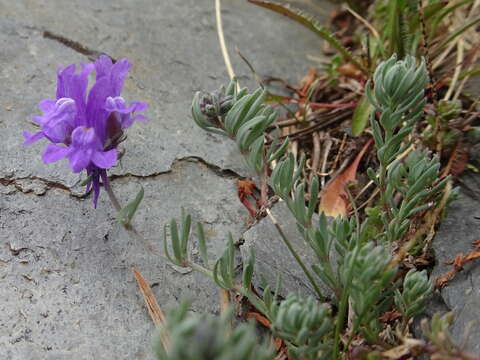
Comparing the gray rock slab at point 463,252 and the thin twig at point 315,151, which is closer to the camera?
the gray rock slab at point 463,252

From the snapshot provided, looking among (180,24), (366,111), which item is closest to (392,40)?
(366,111)

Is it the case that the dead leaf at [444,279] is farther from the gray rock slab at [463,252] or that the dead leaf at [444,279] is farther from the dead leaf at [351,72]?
the dead leaf at [351,72]

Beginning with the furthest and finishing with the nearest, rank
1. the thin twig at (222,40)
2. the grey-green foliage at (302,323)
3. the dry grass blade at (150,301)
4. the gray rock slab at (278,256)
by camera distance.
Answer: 1. the thin twig at (222,40)
2. the gray rock slab at (278,256)
3. the dry grass blade at (150,301)
4. the grey-green foliage at (302,323)

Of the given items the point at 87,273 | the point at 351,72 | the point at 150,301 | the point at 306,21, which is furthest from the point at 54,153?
the point at 351,72

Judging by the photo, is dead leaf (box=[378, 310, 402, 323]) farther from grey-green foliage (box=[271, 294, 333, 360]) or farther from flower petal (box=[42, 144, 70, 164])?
flower petal (box=[42, 144, 70, 164])

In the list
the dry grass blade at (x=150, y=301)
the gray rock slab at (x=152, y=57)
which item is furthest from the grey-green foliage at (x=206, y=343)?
the gray rock slab at (x=152, y=57)

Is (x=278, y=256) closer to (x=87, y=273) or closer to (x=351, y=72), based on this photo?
(x=87, y=273)
